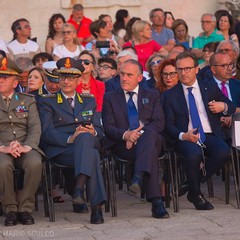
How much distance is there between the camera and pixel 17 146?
1309 centimetres

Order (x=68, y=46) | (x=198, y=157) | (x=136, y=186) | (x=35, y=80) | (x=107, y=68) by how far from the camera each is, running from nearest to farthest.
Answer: (x=136, y=186), (x=198, y=157), (x=35, y=80), (x=107, y=68), (x=68, y=46)

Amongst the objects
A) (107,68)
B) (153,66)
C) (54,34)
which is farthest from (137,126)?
(54,34)

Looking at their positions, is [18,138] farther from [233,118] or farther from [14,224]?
[233,118]

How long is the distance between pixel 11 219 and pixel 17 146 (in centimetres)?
75

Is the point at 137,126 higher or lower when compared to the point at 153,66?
lower

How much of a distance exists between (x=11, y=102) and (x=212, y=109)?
86.8 inches

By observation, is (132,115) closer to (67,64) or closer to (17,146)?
(67,64)

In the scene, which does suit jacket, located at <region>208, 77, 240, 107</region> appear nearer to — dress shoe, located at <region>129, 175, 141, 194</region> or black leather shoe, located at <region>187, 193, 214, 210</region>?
black leather shoe, located at <region>187, 193, 214, 210</region>

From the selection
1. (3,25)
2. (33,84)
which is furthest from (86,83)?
(3,25)

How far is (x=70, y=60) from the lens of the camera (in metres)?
13.7

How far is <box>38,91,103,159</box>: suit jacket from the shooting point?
530 inches


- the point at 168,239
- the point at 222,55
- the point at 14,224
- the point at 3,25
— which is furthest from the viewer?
the point at 3,25

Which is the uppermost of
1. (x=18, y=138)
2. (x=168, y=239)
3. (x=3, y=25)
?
(x=3, y=25)

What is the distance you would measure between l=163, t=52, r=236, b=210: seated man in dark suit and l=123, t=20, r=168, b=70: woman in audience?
4.66 metres
